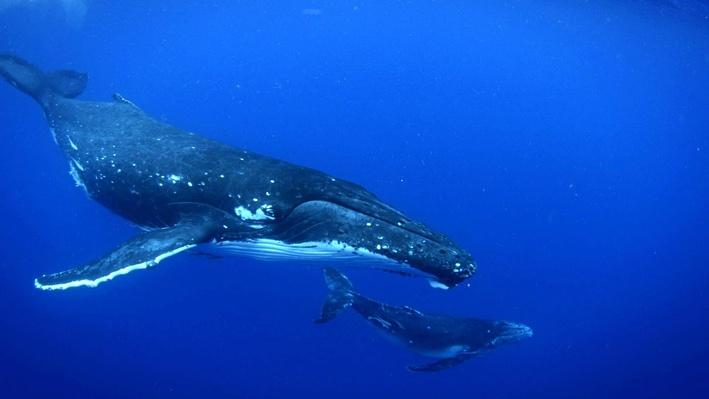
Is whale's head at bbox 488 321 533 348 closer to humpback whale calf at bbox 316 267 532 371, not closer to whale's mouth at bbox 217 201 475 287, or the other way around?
humpback whale calf at bbox 316 267 532 371

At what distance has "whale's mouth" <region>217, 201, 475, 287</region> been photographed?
492 centimetres

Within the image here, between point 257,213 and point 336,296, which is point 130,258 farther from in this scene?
point 336,296

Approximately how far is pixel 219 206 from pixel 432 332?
781 centimetres

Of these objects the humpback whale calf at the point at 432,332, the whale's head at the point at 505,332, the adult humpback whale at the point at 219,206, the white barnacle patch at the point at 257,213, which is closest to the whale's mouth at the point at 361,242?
the adult humpback whale at the point at 219,206

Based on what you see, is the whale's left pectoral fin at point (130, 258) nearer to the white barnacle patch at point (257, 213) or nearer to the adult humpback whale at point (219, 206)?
the adult humpback whale at point (219, 206)

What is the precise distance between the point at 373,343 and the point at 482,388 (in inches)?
230

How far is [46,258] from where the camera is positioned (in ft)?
73.1

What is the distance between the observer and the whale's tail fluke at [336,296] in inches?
373

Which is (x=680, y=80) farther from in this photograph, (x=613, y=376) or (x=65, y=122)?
(x=65, y=122)

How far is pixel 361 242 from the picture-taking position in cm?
509

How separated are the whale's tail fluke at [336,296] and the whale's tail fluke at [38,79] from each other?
8.06 meters

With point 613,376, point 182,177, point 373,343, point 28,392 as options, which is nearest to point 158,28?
point 28,392

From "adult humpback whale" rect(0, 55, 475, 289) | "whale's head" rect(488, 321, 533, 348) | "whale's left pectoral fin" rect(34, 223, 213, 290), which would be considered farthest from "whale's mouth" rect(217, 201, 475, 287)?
"whale's head" rect(488, 321, 533, 348)

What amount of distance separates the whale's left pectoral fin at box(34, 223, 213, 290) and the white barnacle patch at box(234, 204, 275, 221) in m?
0.61
